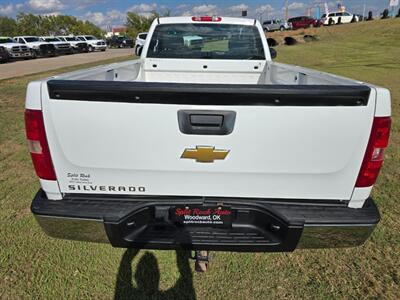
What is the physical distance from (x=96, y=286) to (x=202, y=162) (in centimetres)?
143

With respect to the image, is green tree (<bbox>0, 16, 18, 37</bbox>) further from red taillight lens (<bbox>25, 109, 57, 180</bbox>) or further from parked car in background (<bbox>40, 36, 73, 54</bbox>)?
red taillight lens (<bbox>25, 109, 57, 180</bbox>)

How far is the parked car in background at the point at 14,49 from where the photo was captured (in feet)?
75.1

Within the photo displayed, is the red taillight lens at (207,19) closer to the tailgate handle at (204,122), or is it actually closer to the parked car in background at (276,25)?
the tailgate handle at (204,122)

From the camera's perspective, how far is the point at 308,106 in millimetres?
1783

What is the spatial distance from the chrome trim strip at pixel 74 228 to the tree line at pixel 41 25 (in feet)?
262

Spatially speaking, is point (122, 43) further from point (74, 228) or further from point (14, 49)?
point (74, 228)

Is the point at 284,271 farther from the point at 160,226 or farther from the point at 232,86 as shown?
the point at 232,86

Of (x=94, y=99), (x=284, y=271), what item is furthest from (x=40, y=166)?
(x=284, y=271)

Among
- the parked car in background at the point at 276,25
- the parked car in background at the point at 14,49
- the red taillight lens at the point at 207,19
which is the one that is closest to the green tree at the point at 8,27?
the parked car in background at the point at 14,49

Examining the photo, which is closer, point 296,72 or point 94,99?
point 94,99

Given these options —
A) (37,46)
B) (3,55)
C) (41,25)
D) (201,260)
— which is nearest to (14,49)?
(3,55)

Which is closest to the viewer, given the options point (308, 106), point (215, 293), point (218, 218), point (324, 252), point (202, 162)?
point (308, 106)

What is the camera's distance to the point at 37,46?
26469mm

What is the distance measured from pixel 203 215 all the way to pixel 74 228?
84cm
